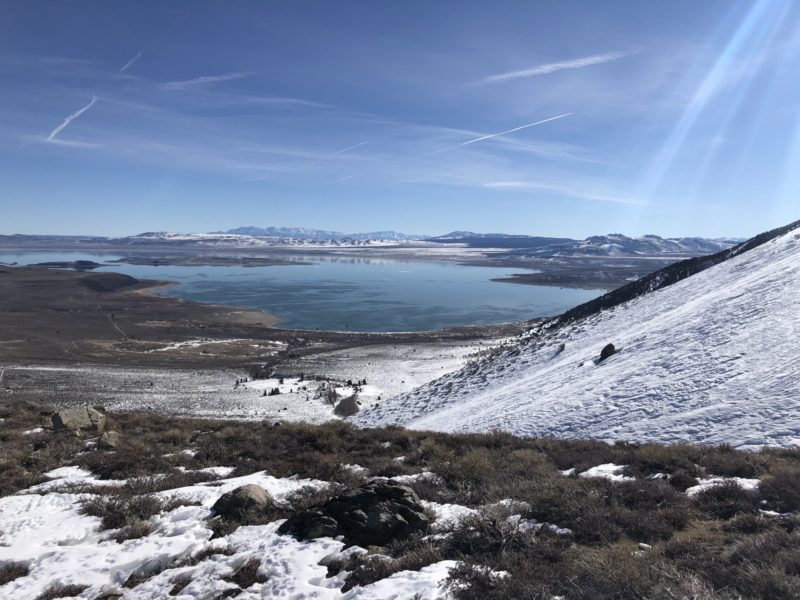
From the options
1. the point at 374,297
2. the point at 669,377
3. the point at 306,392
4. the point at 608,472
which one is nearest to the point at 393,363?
the point at 306,392

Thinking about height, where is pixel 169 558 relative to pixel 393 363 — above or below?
above

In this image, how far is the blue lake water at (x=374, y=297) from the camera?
6788 cm

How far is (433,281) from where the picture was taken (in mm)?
122188

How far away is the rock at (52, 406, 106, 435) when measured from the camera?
1365 cm

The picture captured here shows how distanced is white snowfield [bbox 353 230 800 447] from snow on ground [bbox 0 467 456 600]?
940 cm

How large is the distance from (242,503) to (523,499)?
445 cm

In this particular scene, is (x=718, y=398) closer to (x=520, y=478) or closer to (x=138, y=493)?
(x=520, y=478)

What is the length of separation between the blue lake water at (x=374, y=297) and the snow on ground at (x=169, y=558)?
53950 millimetres

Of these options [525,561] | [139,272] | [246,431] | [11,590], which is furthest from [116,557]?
[139,272]

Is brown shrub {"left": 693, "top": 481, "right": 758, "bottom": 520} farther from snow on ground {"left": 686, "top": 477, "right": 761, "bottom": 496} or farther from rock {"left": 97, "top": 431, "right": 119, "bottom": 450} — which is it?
rock {"left": 97, "top": 431, "right": 119, "bottom": 450}

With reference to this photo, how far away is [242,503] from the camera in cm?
750

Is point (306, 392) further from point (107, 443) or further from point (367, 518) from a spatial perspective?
point (367, 518)

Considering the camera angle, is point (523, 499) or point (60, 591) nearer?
point (60, 591)

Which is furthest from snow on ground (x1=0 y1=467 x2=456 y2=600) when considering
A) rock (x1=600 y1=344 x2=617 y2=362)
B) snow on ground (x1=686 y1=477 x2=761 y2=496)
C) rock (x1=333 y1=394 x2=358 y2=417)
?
rock (x1=333 y1=394 x2=358 y2=417)
